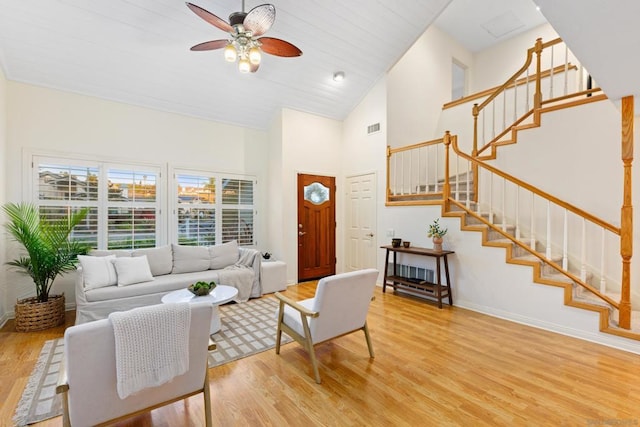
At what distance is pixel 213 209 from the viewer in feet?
17.9

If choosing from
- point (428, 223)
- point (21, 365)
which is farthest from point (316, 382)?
point (428, 223)

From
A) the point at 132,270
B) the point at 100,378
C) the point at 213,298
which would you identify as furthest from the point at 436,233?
the point at 132,270

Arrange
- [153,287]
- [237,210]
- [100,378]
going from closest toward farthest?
[100,378] → [153,287] → [237,210]

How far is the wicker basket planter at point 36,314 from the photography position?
3.34m

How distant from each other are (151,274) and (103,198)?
143cm

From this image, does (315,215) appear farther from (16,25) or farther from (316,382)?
(16,25)

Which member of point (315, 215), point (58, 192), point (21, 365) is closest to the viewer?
point (21, 365)

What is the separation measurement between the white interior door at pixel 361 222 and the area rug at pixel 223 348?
80.2 inches

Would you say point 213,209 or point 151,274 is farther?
point 213,209

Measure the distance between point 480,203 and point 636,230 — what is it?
1784 millimetres

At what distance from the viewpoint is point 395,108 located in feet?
17.9

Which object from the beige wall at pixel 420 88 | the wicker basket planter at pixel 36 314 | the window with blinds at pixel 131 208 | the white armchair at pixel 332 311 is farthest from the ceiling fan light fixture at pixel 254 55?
the wicker basket planter at pixel 36 314

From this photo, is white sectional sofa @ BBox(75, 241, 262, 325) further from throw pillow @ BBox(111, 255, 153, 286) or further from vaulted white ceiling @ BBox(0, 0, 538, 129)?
vaulted white ceiling @ BBox(0, 0, 538, 129)

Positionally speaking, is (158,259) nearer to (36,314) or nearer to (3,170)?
(36,314)
